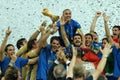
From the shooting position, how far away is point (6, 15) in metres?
11.6

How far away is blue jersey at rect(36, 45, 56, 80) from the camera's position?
6590mm

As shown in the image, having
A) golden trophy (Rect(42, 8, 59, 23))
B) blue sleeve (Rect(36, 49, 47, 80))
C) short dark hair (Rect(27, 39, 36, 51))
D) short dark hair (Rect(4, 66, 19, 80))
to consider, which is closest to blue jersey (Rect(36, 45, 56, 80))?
blue sleeve (Rect(36, 49, 47, 80))

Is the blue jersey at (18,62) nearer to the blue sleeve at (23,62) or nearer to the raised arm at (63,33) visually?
the blue sleeve at (23,62)

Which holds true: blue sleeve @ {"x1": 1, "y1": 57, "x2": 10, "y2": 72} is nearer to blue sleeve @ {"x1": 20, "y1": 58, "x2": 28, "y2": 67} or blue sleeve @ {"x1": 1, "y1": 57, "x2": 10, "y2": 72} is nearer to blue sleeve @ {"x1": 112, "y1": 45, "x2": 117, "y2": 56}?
blue sleeve @ {"x1": 20, "y1": 58, "x2": 28, "y2": 67}

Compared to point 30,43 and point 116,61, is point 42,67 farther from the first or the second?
point 116,61

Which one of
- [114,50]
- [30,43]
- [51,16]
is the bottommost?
[114,50]

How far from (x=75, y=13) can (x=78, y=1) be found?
1.40 feet

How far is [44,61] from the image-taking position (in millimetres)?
6617

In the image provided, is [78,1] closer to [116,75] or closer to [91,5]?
[91,5]

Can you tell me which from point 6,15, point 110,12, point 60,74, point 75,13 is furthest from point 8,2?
point 60,74

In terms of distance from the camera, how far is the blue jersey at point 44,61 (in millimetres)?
6590

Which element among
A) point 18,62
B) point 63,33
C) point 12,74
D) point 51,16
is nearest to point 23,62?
point 18,62

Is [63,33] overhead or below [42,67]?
overhead

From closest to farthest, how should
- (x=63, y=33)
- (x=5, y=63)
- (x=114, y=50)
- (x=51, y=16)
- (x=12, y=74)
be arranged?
(x=12, y=74) < (x=114, y=50) < (x=5, y=63) < (x=63, y=33) < (x=51, y=16)
